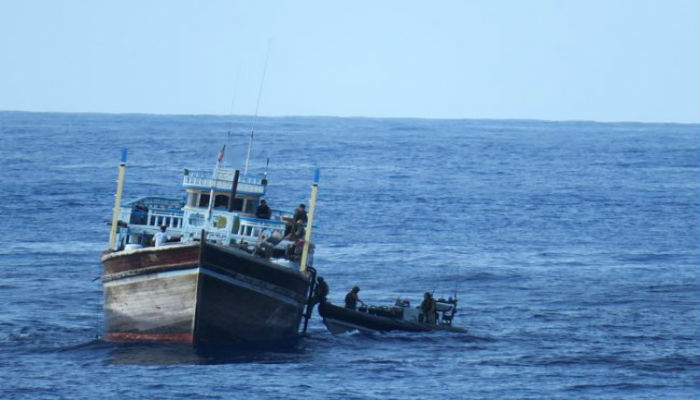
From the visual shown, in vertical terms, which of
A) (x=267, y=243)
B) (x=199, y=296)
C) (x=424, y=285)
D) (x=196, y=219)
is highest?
(x=196, y=219)

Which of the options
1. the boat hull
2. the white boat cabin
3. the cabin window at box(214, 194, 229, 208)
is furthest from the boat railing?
the boat hull

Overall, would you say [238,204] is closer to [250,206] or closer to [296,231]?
[250,206]

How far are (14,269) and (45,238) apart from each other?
11.7 meters

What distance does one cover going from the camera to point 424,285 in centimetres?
6241

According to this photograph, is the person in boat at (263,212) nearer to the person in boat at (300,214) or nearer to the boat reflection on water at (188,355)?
the person in boat at (300,214)

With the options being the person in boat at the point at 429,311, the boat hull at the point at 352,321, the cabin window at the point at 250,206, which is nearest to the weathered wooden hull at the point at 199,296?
the cabin window at the point at 250,206

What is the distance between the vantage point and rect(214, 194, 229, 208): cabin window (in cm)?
4762

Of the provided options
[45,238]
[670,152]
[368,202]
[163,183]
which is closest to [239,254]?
[45,238]

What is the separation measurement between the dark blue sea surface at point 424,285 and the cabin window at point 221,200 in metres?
1.51

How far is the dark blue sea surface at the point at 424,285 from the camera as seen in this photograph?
4081cm

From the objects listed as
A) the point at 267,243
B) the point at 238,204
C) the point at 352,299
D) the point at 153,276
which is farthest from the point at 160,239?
the point at 352,299

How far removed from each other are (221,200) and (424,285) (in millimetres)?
17320

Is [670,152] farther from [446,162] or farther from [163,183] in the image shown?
[163,183]

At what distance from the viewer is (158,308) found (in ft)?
142
